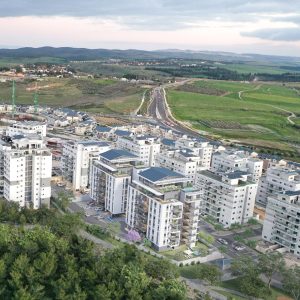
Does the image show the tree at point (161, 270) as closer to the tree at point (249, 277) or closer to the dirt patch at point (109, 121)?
the tree at point (249, 277)

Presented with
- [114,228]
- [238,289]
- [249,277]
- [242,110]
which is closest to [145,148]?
[114,228]

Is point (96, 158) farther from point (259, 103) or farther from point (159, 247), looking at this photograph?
point (259, 103)

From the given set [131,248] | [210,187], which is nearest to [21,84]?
[210,187]

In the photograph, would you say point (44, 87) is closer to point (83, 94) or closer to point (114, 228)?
point (83, 94)

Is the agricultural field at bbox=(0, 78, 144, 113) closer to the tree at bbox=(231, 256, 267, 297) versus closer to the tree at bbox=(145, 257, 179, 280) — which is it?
the tree at bbox=(231, 256, 267, 297)

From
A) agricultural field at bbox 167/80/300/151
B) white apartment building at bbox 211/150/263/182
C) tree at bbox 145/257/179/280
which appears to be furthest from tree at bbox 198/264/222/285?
agricultural field at bbox 167/80/300/151

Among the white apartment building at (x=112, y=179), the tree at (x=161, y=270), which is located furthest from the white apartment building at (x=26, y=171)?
the tree at (x=161, y=270)
